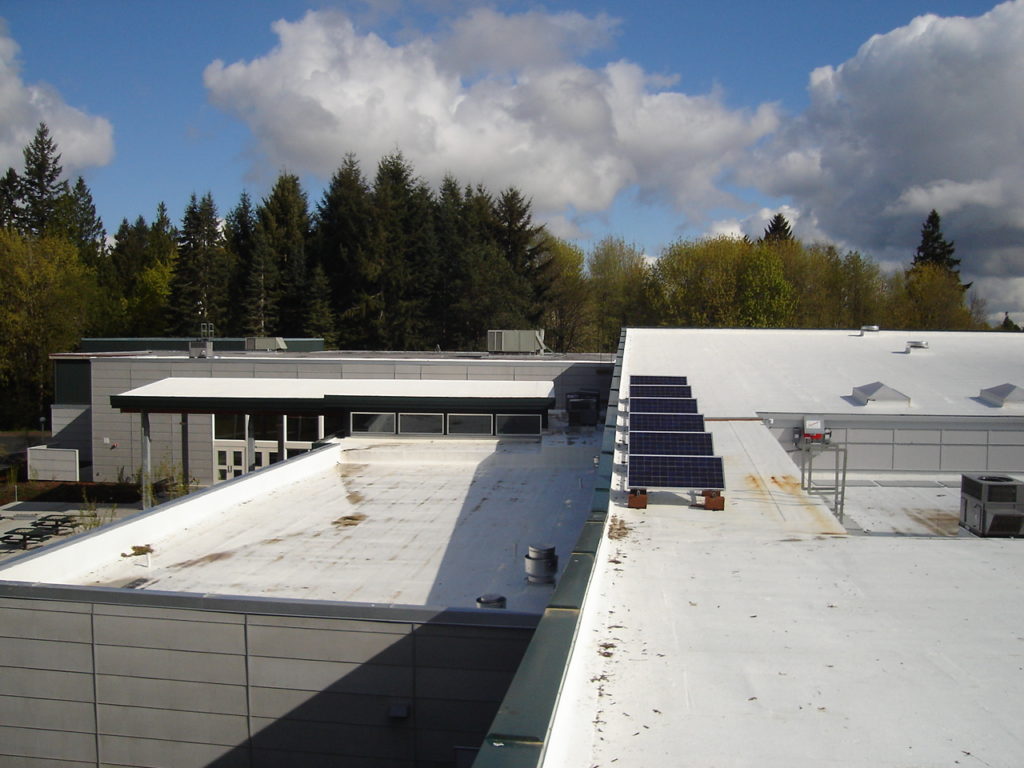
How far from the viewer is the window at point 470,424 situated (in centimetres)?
1906

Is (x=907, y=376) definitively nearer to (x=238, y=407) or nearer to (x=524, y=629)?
(x=524, y=629)

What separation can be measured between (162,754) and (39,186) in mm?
65270

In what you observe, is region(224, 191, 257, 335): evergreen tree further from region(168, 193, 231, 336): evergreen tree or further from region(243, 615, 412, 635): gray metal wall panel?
region(243, 615, 412, 635): gray metal wall panel

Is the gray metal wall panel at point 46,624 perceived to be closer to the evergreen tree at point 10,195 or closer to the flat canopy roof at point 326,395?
the flat canopy roof at point 326,395

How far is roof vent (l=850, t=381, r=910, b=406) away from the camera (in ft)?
45.9

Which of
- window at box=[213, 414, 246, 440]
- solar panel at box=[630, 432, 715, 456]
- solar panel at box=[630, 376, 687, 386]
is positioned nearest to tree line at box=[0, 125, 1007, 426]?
window at box=[213, 414, 246, 440]

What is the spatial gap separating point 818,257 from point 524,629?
48203 millimetres

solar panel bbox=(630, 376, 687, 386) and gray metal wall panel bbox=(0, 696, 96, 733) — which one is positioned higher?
solar panel bbox=(630, 376, 687, 386)

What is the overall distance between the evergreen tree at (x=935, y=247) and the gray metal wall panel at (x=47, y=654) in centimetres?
6981

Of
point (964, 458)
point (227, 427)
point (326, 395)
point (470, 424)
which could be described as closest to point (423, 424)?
point (470, 424)

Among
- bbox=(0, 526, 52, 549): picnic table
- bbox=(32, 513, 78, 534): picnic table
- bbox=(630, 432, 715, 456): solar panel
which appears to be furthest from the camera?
bbox=(32, 513, 78, 534): picnic table

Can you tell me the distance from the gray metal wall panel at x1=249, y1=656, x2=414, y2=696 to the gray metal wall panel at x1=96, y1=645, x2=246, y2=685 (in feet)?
0.71

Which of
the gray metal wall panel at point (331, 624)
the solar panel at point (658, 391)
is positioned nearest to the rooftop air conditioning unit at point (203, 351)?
the solar panel at point (658, 391)

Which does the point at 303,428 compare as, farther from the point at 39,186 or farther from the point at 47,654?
the point at 39,186
